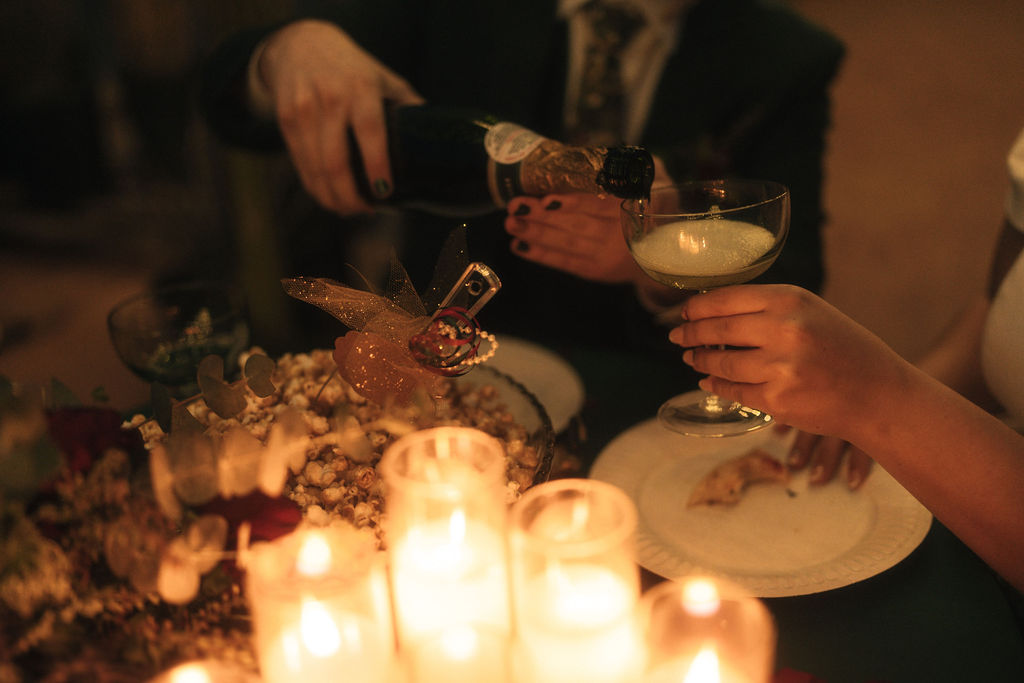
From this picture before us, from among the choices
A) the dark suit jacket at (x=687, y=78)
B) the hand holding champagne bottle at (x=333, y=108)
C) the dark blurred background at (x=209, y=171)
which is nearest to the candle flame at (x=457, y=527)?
the hand holding champagne bottle at (x=333, y=108)

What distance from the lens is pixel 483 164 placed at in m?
1.04

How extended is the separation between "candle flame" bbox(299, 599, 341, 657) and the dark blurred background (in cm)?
85

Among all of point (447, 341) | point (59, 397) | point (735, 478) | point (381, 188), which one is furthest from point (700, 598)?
point (381, 188)

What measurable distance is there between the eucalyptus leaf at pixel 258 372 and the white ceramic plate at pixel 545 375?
390mm

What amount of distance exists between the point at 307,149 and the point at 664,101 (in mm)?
868

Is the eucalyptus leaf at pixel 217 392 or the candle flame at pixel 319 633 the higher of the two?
the eucalyptus leaf at pixel 217 392

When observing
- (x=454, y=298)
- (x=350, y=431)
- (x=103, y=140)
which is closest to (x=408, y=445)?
(x=350, y=431)

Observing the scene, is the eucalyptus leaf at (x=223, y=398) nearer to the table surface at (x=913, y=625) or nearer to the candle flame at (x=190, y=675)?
the candle flame at (x=190, y=675)

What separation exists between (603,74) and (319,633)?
1434mm

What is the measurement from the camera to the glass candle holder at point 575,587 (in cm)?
46

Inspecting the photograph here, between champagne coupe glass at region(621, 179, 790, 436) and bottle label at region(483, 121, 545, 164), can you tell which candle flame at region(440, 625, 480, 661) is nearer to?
champagne coupe glass at region(621, 179, 790, 436)

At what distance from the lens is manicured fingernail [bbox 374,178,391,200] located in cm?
109

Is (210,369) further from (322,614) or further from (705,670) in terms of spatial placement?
(705,670)

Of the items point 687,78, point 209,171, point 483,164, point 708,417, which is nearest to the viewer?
point 708,417
